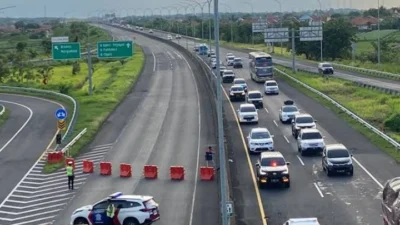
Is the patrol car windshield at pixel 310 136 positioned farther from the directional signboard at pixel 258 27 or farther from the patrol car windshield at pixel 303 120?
the directional signboard at pixel 258 27

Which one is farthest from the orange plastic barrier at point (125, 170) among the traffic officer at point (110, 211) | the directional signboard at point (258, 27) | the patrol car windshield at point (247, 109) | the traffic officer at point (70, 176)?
the directional signboard at point (258, 27)

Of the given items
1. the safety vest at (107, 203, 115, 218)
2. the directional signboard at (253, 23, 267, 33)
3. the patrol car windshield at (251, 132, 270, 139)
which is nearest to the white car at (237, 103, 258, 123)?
the patrol car windshield at (251, 132, 270, 139)

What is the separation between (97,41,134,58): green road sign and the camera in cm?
7725

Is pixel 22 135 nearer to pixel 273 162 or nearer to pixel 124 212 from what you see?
pixel 273 162

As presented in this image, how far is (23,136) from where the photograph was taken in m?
57.4

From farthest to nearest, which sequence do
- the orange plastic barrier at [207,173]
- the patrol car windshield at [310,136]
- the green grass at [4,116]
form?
the green grass at [4,116] < the patrol car windshield at [310,136] < the orange plastic barrier at [207,173]

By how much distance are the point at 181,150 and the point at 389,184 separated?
996 inches

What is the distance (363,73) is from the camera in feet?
339

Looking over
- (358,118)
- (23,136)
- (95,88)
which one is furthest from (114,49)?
(358,118)

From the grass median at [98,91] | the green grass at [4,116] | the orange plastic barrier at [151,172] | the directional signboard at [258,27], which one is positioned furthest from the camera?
the directional signboard at [258,27]

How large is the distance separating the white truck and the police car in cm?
927

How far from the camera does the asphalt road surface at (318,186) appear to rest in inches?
1271

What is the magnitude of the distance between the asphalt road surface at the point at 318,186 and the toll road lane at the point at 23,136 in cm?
1135

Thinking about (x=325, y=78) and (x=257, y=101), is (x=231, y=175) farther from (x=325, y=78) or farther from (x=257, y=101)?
(x=325, y=78)
